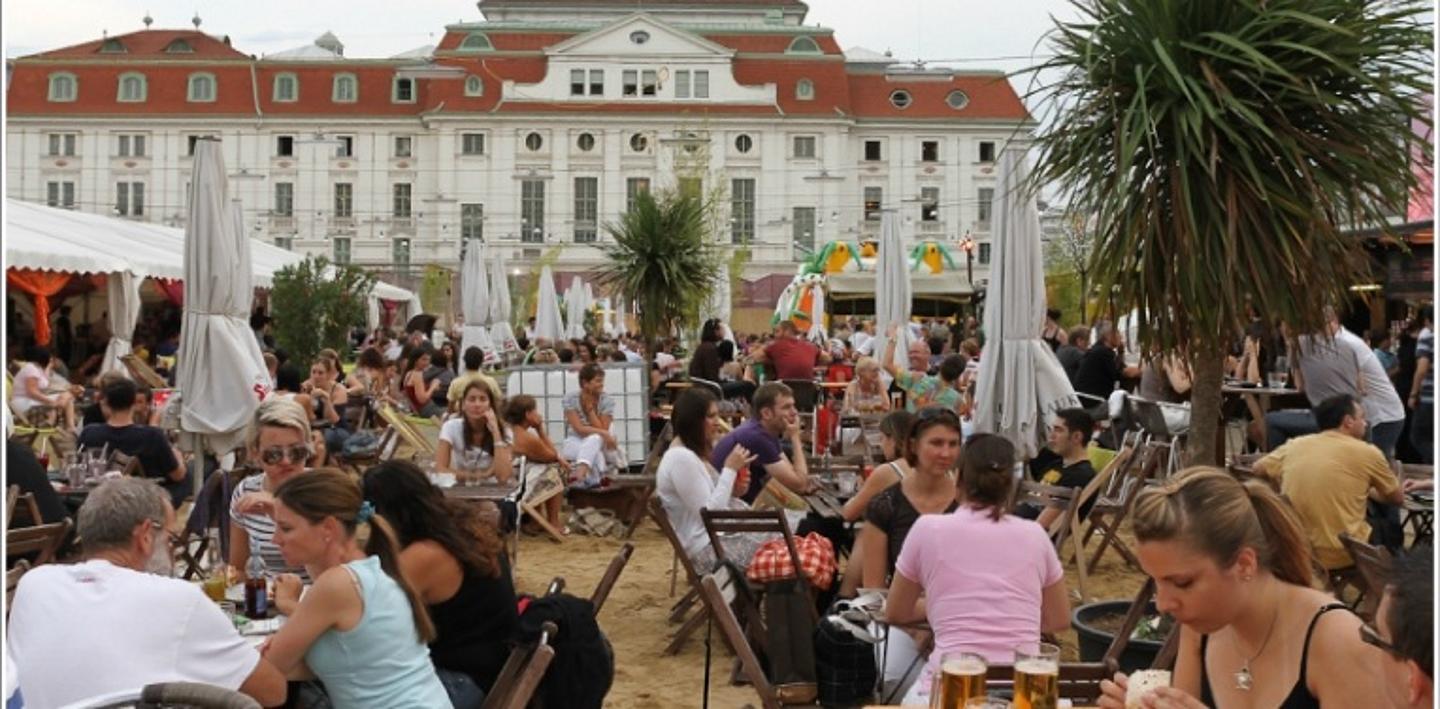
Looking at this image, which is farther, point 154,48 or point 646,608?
point 154,48

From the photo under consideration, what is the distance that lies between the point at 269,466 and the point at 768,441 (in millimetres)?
2717

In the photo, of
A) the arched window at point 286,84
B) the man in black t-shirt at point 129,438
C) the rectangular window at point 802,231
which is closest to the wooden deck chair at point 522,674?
the man in black t-shirt at point 129,438

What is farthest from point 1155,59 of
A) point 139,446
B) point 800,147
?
point 800,147

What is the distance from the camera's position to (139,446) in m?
8.16

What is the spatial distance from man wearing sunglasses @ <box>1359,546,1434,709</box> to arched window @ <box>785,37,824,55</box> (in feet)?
204

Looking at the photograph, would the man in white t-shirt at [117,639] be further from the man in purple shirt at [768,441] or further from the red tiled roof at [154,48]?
the red tiled roof at [154,48]

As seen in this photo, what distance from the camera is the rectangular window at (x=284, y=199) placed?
61531mm

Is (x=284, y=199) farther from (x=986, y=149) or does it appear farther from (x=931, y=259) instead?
(x=931, y=259)

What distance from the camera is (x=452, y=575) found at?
13.3 ft

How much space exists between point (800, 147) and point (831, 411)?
50.6 m

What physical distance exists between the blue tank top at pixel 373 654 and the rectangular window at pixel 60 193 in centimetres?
6382

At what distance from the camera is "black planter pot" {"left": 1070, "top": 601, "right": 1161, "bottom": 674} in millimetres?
5270

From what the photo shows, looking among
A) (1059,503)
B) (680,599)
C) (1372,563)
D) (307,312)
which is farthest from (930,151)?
(1372,563)

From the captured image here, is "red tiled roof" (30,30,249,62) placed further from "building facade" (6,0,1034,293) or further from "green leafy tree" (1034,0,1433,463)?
"green leafy tree" (1034,0,1433,463)
